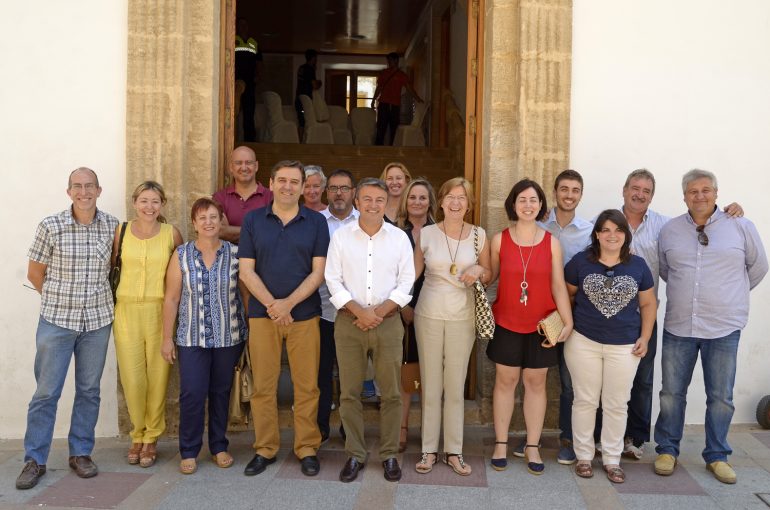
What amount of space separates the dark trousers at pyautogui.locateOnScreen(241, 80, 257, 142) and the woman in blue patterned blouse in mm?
6913

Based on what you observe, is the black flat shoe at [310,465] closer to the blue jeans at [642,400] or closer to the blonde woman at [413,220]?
the blonde woman at [413,220]

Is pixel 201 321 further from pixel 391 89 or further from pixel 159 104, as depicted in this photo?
pixel 391 89

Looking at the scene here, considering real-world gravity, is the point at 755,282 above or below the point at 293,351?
above

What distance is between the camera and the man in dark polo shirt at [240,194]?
4.82 m

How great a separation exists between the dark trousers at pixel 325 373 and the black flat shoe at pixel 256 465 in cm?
50

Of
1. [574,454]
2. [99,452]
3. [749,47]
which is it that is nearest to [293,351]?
[99,452]

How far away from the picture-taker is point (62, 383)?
4352 millimetres

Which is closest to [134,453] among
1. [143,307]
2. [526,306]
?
[143,307]

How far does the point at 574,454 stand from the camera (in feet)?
15.1

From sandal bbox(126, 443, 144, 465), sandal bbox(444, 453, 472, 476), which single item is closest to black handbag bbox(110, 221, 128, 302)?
sandal bbox(126, 443, 144, 465)

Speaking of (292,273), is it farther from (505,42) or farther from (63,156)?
(505,42)

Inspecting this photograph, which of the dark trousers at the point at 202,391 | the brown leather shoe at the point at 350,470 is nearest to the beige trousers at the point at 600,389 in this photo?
the brown leather shoe at the point at 350,470

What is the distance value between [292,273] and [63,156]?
74.8 inches

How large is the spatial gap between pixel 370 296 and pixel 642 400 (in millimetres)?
1846
